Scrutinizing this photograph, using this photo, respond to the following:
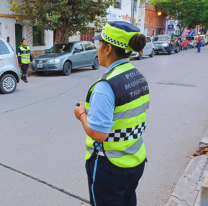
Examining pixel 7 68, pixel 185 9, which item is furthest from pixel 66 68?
pixel 185 9

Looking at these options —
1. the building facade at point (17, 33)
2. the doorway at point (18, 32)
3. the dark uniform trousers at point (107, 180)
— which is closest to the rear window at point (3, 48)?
the dark uniform trousers at point (107, 180)

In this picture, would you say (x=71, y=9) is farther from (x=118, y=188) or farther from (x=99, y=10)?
(x=118, y=188)

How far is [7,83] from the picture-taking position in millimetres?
8586

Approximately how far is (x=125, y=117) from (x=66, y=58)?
1122 centimetres

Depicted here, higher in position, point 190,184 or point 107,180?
point 107,180

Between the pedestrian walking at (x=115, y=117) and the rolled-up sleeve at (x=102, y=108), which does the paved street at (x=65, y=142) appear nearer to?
the pedestrian walking at (x=115, y=117)

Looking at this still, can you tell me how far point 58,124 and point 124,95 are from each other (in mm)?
4090

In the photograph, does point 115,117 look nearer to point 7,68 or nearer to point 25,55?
point 7,68

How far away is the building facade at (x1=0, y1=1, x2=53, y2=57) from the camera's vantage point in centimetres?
1577

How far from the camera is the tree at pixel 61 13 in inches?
538

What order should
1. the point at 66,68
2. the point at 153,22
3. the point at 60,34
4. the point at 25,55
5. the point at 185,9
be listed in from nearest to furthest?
the point at 25,55 < the point at 66,68 < the point at 60,34 < the point at 185,9 < the point at 153,22

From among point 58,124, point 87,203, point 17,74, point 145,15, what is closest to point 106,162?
point 87,203

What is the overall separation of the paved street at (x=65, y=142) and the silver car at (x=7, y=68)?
0.46 metres

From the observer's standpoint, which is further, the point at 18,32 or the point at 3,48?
the point at 18,32
